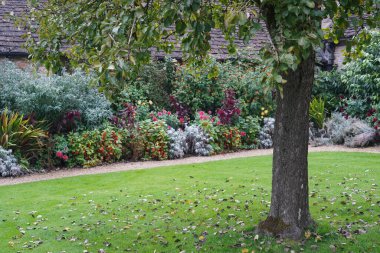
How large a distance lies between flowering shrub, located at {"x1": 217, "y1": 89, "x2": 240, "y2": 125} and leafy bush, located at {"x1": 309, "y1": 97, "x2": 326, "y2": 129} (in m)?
2.50

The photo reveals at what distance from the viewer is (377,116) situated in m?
14.1

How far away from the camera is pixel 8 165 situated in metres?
10.9

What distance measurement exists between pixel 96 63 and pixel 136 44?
0.48 meters

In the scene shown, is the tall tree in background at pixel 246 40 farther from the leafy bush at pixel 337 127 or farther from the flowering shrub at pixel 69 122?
the leafy bush at pixel 337 127

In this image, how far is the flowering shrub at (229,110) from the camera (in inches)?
559

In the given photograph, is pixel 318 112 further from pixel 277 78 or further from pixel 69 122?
pixel 277 78

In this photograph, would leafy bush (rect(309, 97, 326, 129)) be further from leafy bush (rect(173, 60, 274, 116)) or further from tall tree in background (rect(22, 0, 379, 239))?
tall tree in background (rect(22, 0, 379, 239))

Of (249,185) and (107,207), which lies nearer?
(107,207)

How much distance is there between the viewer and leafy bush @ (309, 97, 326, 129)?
15.3 metres

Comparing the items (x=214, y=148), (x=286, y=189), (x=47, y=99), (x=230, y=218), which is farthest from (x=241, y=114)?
(x=286, y=189)

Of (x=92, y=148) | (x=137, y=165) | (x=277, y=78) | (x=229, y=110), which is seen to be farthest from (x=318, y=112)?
(x=277, y=78)

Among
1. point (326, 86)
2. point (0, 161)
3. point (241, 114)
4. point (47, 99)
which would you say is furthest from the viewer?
point (326, 86)

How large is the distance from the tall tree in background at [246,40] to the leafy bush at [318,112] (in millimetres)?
7912

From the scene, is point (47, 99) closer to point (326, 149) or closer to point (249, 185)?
point (249, 185)
